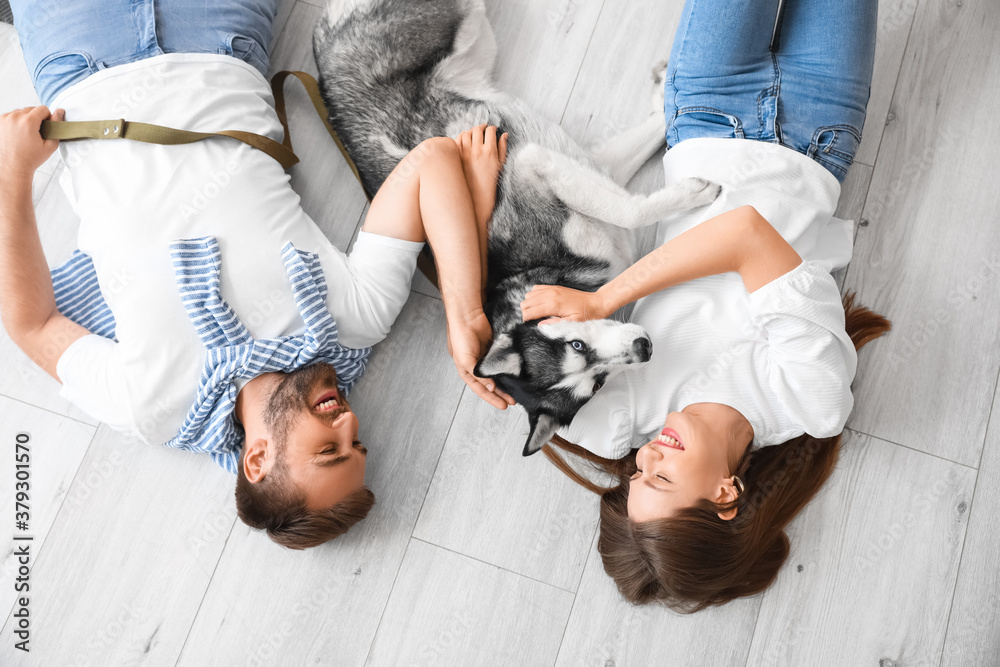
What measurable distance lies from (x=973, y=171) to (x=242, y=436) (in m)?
3.03

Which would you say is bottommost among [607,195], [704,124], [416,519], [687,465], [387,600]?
[387,600]

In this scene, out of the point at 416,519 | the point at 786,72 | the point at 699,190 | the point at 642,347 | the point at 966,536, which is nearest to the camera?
the point at 642,347

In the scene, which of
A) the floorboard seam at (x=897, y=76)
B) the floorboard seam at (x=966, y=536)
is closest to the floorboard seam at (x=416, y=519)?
the floorboard seam at (x=897, y=76)

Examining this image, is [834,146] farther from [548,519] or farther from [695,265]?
[548,519]

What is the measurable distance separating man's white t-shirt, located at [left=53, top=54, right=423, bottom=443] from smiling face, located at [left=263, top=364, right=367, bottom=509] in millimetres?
217

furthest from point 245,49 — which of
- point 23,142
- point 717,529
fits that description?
point 717,529

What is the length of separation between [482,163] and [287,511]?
137 centimetres

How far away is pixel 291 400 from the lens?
196 centimetres

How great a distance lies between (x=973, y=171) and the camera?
2432mm

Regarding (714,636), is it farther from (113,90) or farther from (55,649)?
(113,90)

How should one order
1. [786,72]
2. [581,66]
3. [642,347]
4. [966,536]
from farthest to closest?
[581,66] < [966,536] < [786,72] < [642,347]

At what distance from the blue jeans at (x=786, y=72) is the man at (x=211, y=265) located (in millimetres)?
812

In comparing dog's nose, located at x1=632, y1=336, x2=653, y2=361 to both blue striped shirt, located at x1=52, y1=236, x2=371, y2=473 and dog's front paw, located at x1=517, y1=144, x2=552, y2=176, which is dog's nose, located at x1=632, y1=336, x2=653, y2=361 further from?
blue striped shirt, located at x1=52, y1=236, x2=371, y2=473

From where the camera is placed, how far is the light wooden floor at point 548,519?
2.28 meters
